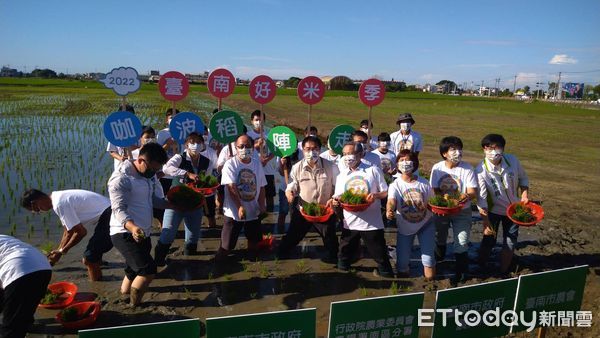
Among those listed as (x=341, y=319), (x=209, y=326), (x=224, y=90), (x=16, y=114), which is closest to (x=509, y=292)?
(x=341, y=319)

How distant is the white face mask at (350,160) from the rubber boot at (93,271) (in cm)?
335

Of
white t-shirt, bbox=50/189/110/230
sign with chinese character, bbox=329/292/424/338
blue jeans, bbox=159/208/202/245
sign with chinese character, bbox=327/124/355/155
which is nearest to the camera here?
sign with chinese character, bbox=329/292/424/338

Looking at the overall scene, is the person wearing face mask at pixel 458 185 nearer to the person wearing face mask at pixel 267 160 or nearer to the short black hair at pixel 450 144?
the short black hair at pixel 450 144

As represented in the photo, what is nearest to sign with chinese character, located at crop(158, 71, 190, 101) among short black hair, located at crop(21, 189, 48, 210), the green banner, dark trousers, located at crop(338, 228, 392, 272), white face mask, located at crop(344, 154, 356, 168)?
short black hair, located at crop(21, 189, 48, 210)

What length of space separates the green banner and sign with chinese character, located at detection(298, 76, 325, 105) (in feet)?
16.5

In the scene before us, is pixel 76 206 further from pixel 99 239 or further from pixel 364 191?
pixel 364 191

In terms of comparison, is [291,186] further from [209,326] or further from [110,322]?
[209,326]

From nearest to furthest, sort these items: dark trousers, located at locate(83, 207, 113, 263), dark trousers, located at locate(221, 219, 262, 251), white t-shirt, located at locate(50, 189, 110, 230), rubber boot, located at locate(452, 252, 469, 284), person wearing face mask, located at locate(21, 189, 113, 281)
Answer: person wearing face mask, located at locate(21, 189, 113, 281) → white t-shirt, located at locate(50, 189, 110, 230) → dark trousers, located at locate(83, 207, 113, 263) → rubber boot, located at locate(452, 252, 469, 284) → dark trousers, located at locate(221, 219, 262, 251)

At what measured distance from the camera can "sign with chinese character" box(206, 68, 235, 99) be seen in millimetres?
6848

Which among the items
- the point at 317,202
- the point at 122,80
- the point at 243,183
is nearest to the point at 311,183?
the point at 317,202

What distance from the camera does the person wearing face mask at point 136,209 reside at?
160 inches

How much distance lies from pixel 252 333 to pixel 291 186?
2916mm

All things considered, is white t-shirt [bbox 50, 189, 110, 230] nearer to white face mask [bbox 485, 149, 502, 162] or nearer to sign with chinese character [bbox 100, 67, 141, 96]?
sign with chinese character [bbox 100, 67, 141, 96]

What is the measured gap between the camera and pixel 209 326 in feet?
8.17
